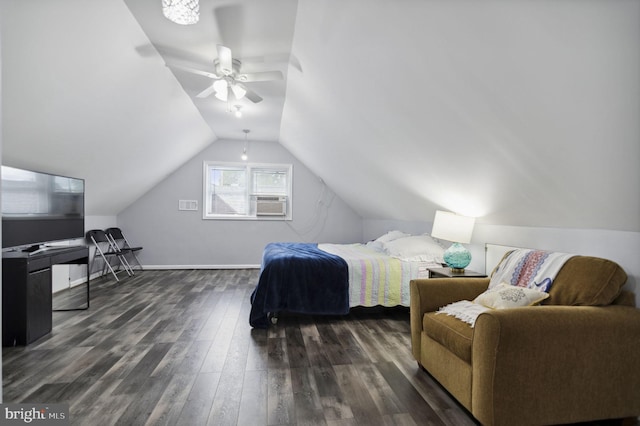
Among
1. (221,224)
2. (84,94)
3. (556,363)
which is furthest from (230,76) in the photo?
(221,224)

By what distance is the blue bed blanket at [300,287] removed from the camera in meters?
3.13

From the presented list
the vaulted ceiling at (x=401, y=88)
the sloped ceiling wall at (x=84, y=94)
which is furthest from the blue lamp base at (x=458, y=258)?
the sloped ceiling wall at (x=84, y=94)

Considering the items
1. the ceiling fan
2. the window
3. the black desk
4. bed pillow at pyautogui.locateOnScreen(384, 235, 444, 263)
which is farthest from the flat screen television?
bed pillow at pyautogui.locateOnScreen(384, 235, 444, 263)

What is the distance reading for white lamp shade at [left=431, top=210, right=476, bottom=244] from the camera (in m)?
2.99

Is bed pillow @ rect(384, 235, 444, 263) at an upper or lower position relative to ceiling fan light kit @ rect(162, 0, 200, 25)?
lower

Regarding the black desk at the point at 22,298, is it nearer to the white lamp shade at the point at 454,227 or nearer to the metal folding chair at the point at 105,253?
the metal folding chair at the point at 105,253

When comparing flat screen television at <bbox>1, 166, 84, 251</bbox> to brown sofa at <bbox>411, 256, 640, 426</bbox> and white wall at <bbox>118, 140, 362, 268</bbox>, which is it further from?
brown sofa at <bbox>411, 256, 640, 426</bbox>

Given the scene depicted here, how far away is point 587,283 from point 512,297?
0.37 metres

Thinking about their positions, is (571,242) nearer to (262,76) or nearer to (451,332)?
(451,332)

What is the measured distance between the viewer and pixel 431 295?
2260mm

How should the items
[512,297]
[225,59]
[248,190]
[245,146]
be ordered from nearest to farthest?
[512,297] < [225,59] < [245,146] < [248,190]

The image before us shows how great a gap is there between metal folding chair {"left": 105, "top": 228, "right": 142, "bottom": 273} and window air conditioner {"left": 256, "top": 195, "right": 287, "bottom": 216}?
219 cm

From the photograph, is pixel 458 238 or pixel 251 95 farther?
pixel 251 95

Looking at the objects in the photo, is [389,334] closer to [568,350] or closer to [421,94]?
[568,350]
